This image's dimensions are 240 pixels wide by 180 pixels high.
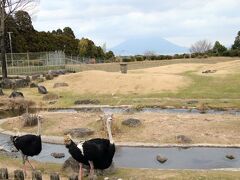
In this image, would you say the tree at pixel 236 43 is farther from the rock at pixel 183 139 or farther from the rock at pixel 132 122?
the rock at pixel 183 139

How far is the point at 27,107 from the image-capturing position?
30.5 metres

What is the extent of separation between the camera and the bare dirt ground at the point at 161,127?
20.0 metres

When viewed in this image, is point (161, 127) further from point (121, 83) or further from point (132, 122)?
point (121, 83)

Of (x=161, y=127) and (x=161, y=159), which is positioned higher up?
(x=161, y=127)

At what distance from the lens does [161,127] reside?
21.6 meters

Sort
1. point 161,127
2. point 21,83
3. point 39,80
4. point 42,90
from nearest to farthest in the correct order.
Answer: point 161,127 → point 42,90 → point 21,83 → point 39,80

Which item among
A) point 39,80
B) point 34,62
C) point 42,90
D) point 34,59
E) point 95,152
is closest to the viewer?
point 95,152

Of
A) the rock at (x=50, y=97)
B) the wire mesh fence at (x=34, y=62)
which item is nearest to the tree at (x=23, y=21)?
the wire mesh fence at (x=34, y=62)

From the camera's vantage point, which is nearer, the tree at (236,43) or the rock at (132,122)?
the rock at (132,122)

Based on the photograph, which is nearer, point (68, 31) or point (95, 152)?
point (95, 152)

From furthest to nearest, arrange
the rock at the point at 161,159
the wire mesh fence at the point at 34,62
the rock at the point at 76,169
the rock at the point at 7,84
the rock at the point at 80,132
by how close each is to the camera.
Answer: the wire mesh fence at the point at 34,62 → the rock at the point at 7,84 → the rock at the point at 80,132 → the rock at the point at 161,159 → the rock at the point at 76,169

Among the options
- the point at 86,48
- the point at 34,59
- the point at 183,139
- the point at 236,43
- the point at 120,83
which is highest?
the point at 236,43

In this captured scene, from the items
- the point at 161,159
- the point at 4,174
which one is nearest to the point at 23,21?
the point at 161,159

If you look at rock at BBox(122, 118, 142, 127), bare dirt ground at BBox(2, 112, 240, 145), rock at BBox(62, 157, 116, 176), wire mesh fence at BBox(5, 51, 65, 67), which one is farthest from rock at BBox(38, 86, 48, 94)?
rock at BBox(62, 157, 116, 176)
